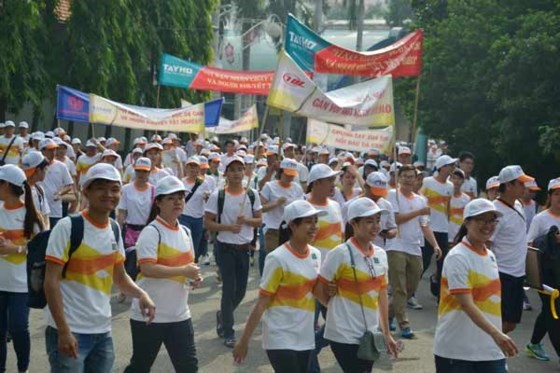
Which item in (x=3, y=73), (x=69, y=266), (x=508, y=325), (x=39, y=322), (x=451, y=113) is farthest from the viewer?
(x=3, y=73)

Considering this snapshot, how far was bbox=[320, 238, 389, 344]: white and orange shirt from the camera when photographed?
6.37m

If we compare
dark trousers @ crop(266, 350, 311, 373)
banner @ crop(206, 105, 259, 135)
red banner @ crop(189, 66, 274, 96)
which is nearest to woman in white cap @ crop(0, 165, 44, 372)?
dark trousers @ crop(266, 350, 311, 373)

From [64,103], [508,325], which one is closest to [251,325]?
[508,325]

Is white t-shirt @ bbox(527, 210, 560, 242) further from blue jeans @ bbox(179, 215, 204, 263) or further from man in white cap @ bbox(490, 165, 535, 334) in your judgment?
blue jeans @ bbox(179, 215, 204, 263)

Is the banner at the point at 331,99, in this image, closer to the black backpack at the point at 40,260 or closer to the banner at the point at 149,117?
the black backpack at the point at 40,260

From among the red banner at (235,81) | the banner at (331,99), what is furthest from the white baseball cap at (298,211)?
the red banner at (235,81)

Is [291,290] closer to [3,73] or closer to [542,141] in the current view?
[542,141]

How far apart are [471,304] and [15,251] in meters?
3.38

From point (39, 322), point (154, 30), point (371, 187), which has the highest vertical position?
point (154, 30)

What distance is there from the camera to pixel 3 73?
2517 centimetres

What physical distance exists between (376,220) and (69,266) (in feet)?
6.53

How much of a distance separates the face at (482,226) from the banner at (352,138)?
27.5 feet

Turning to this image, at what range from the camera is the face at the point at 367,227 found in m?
6.43

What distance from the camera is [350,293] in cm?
641
